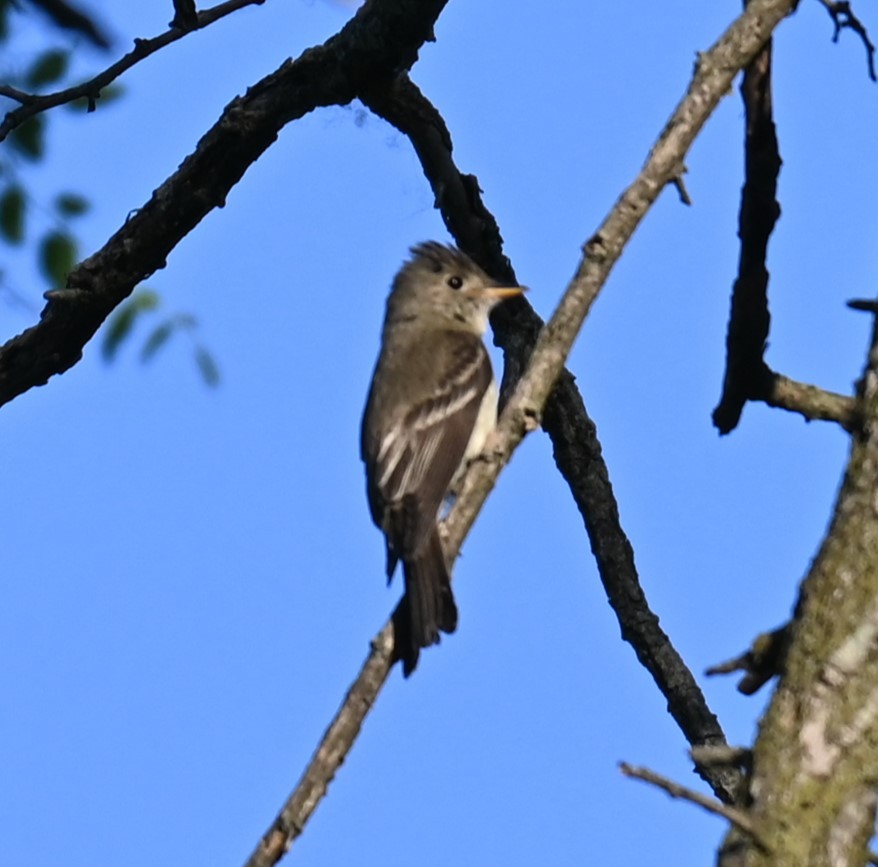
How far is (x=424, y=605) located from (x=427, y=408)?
6.83 feet

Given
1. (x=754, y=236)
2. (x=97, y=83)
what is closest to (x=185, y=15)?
(x=97, y=83)

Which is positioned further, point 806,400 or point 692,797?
point 806,400

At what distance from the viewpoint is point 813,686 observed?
11.7 feet

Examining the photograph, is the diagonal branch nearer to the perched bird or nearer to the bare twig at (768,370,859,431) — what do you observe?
the bare twig at (768,370,859,431)

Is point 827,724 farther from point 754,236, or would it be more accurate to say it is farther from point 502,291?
point 502,291

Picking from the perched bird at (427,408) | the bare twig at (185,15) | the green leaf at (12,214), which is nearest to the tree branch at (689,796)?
the perched bird at (427,408)

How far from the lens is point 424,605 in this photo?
6.13 meters

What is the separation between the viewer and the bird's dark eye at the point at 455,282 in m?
8.75

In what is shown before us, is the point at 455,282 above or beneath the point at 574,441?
above

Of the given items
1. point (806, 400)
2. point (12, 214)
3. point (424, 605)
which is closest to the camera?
point (806, 400)

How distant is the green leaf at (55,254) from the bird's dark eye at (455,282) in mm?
2954

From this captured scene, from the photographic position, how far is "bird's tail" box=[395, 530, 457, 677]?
5.31 meters

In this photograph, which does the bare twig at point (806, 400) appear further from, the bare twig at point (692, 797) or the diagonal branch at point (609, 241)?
the bare twig at point (692, 797)

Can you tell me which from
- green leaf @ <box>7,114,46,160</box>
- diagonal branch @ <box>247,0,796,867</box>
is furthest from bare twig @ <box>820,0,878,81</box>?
green leaf @ <box>7,114,46,160</box>
